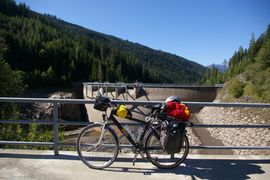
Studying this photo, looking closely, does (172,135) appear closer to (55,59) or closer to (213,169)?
(213,169)

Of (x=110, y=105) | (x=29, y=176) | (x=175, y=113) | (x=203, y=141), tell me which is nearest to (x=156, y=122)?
(x=175, y=113)

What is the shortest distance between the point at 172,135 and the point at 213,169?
42.8 inches

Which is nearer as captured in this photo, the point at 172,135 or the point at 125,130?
the point at 172,135

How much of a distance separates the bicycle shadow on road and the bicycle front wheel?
0.77 ft

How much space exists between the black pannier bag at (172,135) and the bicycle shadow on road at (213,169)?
1.58ft

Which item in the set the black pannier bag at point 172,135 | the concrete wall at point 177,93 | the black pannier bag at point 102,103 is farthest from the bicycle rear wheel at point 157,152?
the concrete wall at point 177,93

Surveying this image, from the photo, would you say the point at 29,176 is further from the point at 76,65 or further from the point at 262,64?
the point at 76,65

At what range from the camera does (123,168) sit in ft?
19.7

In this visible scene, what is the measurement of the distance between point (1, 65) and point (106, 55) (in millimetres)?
121482

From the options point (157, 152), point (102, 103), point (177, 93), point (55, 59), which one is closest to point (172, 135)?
point (157, 152)

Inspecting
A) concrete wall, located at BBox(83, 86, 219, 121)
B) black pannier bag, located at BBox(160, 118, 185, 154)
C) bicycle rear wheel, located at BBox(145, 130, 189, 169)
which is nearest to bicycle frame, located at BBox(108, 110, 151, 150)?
bicycle rear wheel, located at BBox(145, 130, 189, 169)

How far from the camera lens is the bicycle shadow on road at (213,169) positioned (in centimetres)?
584

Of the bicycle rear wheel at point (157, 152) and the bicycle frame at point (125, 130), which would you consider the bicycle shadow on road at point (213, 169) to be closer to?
the bicycle rear wheel at point (157, 152)

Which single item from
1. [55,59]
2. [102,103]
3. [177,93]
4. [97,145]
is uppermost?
[55,59]
